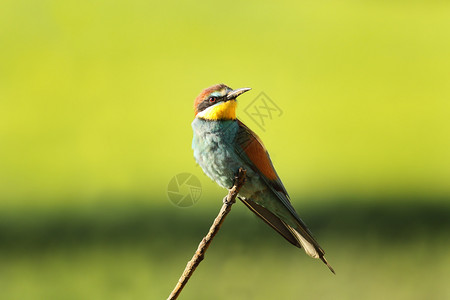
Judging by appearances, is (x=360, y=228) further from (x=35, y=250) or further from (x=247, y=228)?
(x=35, y=250)

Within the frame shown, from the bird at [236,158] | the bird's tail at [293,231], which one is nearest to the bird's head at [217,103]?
the bird at [236,158]

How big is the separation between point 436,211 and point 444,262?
0.30m

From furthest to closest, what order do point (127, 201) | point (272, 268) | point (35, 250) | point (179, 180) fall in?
1. point (127, 201)
2. point (35, 250)
3. point (272, 268)
4. point (179, 180)

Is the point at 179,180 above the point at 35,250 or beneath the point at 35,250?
above

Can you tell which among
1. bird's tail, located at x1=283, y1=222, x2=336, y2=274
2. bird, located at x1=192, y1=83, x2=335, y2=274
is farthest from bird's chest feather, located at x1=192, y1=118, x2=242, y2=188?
bird's tail, located at x1=283, y1=222, x2=336, y2=274

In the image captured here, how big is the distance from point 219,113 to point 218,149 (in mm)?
77

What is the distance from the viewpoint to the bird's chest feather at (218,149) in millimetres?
1116

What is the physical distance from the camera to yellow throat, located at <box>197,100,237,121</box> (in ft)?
3.49

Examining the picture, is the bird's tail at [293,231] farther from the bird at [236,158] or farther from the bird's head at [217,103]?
the bird's head at [217,103]

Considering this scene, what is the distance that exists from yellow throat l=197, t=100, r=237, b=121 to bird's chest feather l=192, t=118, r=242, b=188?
1cm

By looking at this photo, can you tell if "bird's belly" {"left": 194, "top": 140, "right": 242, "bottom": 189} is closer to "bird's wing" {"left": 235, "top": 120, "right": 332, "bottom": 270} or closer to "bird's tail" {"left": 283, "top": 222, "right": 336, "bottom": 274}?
"bird's wing" {"left": 235, "top": 120, "right": 332, "bottom": 270}

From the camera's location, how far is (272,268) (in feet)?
9.09

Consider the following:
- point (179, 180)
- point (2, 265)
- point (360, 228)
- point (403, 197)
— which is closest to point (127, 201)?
point (2, 265)

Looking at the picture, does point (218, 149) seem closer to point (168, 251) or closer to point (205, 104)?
point (205, 104)
